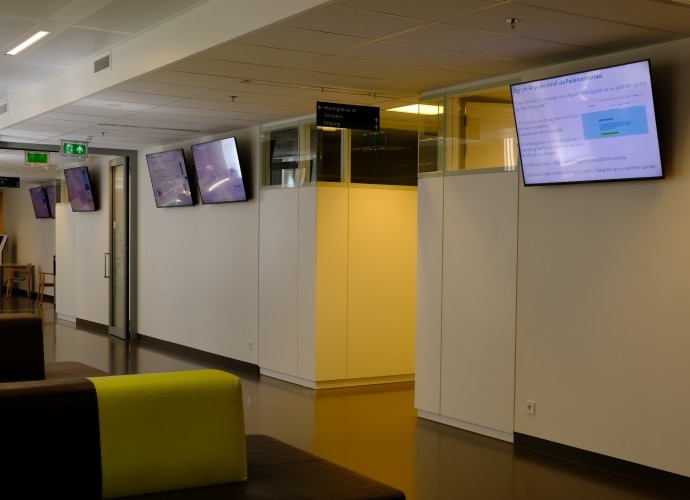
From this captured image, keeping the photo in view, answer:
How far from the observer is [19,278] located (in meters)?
22.9

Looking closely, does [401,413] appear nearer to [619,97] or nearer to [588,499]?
[588,499]

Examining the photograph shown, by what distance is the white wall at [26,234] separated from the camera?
22.0 meters

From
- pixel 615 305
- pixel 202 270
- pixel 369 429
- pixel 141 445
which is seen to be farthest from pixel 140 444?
pixel 202 270

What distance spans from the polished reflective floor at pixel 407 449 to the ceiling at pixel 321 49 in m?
2.96

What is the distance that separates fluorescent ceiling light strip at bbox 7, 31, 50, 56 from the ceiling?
0.07 meters

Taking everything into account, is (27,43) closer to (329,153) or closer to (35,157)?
(329,153)

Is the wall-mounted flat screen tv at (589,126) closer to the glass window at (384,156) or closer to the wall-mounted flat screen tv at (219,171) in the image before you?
the glass window at (384,156)

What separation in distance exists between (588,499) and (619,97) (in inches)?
102

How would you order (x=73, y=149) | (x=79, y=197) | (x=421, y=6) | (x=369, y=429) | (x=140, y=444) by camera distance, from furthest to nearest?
(x=79, y=197)
(x=73, y=149)
(x=369, y=429)
(x=421, y=6)
(x=140, y=444)

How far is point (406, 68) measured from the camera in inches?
271

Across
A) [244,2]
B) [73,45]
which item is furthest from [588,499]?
[73,45]

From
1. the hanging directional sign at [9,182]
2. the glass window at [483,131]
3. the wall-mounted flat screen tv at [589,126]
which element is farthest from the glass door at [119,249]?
the wall-mounted flat screen tv at [589,126]

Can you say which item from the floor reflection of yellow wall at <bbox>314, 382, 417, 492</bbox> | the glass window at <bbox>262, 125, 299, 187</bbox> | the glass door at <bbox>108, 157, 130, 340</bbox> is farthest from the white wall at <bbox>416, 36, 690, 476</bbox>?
the glass door at <bbox>108, 157, 130, 340</bbox>

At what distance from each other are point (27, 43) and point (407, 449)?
482cm
